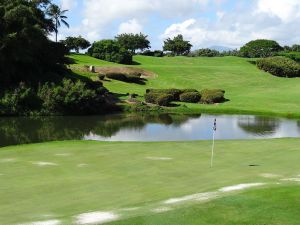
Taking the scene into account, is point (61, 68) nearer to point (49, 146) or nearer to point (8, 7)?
point (8, 7)

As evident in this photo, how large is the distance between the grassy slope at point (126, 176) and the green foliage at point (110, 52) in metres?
87.3

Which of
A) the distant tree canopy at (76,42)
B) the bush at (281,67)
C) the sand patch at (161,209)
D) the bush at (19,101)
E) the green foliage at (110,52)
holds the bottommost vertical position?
the sand patch at (161,209)

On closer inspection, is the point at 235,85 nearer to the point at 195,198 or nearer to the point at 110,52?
the point at 110,52

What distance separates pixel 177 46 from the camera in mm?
182000

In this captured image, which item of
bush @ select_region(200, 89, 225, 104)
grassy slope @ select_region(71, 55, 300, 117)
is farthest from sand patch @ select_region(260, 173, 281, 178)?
bush @ select_region(200, 89, 225, 104)

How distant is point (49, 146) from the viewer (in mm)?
30656

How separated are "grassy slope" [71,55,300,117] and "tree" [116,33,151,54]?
5588 cm

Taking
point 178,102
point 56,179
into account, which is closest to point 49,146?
point 56,179

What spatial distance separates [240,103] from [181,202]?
62137mm

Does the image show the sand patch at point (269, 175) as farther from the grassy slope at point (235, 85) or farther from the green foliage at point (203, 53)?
the green foliage at point (203, 53)

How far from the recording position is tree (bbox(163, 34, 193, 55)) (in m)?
182

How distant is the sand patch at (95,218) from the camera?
1290 centimetres

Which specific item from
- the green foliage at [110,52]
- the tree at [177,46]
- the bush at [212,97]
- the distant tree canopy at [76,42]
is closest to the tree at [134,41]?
the tree at [177,46]

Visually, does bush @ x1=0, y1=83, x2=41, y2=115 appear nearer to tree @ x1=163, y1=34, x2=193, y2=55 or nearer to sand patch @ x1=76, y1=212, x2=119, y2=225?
sand patch @ x1=76, y1=212, x2=119, y2=225
